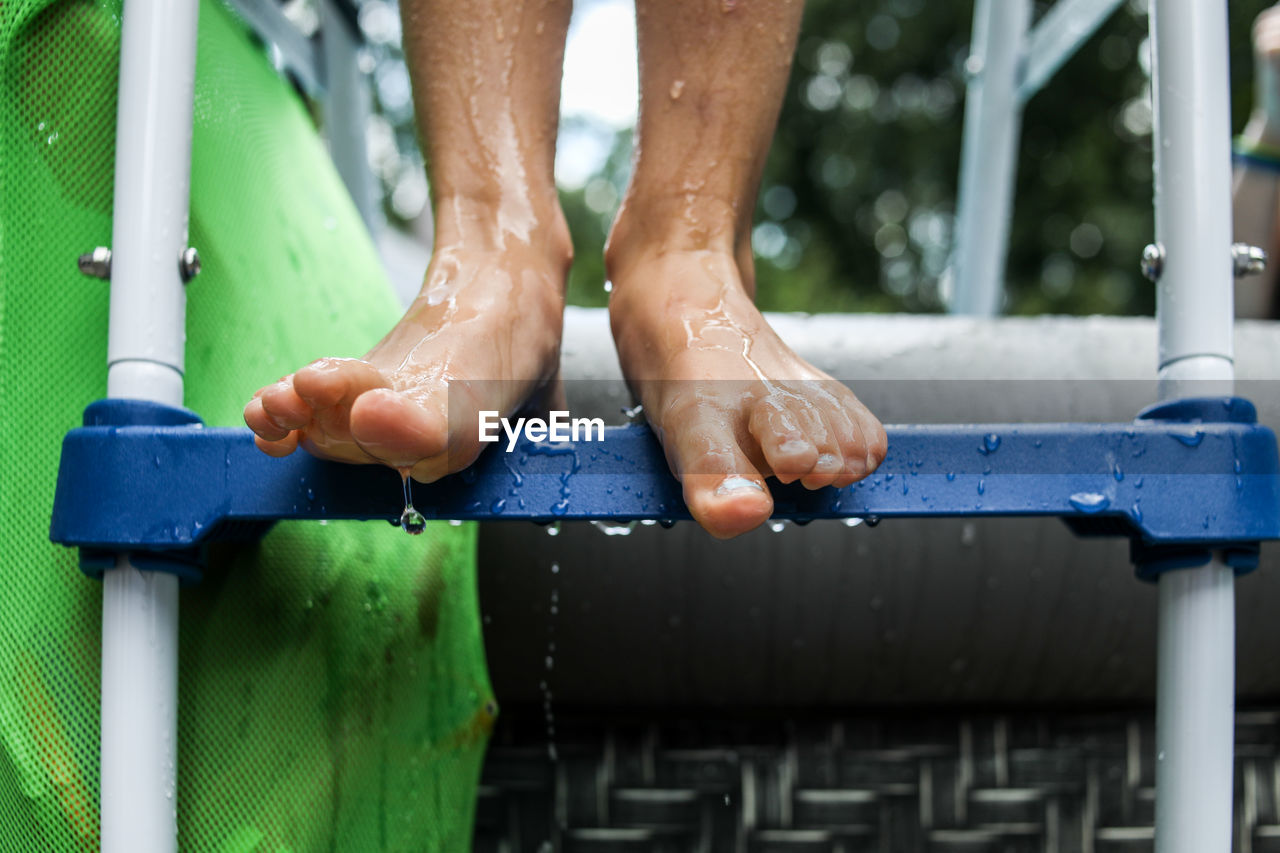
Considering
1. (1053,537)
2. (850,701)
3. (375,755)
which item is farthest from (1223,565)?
(375,755)

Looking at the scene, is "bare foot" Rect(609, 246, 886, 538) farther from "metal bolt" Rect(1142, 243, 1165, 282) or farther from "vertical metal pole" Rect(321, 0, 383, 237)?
"vertical metal pole" Rect(321, 0, 383, 237)

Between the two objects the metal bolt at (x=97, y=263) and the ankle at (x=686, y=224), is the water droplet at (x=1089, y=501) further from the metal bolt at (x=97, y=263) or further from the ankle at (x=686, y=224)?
the metal bolt at (x=97, y=263)

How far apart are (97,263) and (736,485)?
17.9 inches

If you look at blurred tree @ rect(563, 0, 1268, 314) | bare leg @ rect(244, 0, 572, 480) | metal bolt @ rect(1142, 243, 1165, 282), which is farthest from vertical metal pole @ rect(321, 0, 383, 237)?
blurred tree @ rect(563, 0, 1268, 314)

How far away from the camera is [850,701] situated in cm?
96

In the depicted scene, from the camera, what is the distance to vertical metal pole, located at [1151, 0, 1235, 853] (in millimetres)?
639

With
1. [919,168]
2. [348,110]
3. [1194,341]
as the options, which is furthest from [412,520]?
[919,168]

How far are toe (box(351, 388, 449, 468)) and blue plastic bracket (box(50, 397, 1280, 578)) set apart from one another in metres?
0.07

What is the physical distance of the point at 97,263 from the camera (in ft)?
2.16

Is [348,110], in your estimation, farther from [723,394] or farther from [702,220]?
[723,394]

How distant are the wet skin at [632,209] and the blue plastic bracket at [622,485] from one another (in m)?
0.06

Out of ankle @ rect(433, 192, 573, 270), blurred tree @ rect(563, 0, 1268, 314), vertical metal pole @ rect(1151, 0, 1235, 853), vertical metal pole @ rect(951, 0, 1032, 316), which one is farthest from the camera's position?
blurred tree @ rect(563, 0, 1268, 314)

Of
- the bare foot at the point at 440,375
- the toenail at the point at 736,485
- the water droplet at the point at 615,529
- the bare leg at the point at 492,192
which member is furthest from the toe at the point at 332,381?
the water droplet at the point at 615,529

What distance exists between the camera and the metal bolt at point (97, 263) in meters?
0.66
